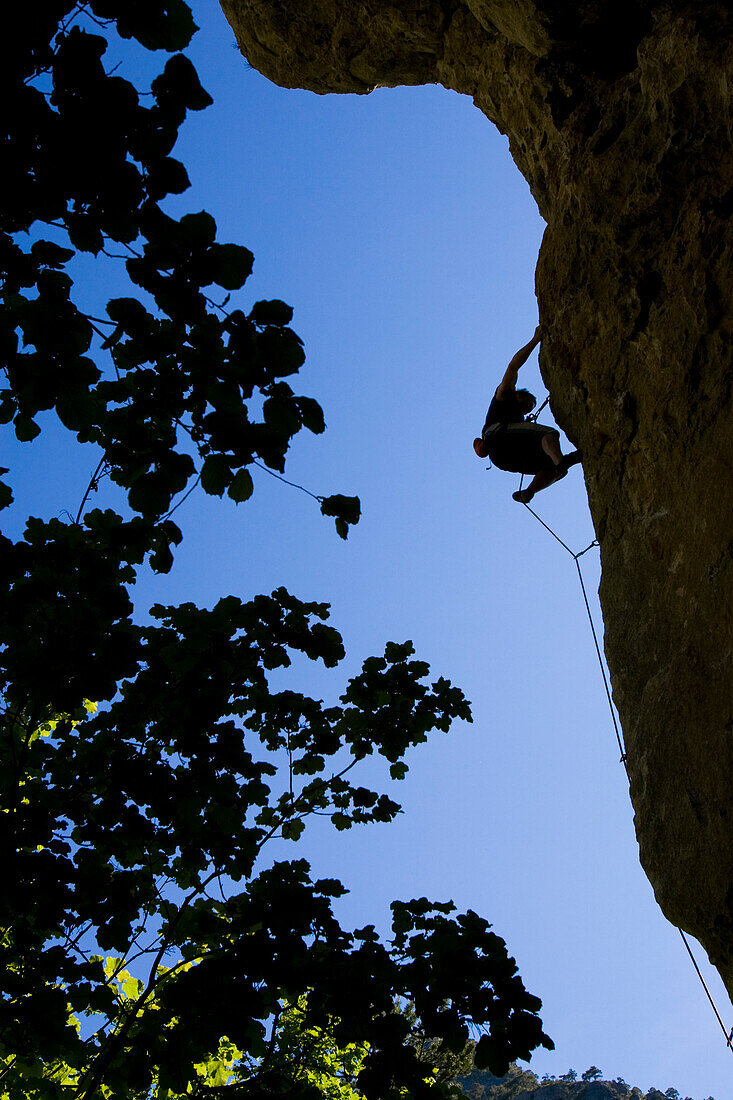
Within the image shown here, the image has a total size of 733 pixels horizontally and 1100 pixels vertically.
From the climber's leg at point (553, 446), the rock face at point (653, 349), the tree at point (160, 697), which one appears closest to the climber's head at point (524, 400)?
the climber's leg at point (553, 446)

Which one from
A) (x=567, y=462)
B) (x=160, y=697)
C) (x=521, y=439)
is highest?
(x=521, y=439)

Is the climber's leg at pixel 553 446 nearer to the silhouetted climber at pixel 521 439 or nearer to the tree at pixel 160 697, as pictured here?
the silhouetted climber at pixel 521 439

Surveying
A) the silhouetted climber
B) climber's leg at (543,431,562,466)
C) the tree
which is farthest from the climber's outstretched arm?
the tree

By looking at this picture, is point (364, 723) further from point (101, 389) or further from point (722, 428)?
point (101, 389)

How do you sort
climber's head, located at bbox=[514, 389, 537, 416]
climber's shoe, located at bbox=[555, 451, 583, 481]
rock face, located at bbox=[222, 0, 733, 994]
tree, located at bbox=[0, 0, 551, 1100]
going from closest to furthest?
tree, located at bbox=[0, 0, 551, 1100]
rock face, located at bbox=[222, 0, 733, 994]
climber's shoe, located at bbox=[555, 451, 583, 481]
climber's head, located at bbox=[514, 389, 537, 416]

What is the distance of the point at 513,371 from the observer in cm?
679

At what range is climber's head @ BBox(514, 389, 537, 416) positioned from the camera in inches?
275

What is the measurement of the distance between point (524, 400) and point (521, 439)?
0.51 m

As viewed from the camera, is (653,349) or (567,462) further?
(567,462)

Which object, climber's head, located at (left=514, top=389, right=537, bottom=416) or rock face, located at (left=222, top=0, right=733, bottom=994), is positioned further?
climber's head, located at (left=514, top=389, right=537, bottom=416)

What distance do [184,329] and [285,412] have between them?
1.17 feet

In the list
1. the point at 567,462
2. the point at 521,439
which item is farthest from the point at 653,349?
the point at 521,439

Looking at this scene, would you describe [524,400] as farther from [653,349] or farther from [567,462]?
[653,349]

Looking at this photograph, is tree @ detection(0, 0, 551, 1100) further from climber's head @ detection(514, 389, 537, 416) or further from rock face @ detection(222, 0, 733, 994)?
climber's head @ detection(514, 389, 537, 416)
